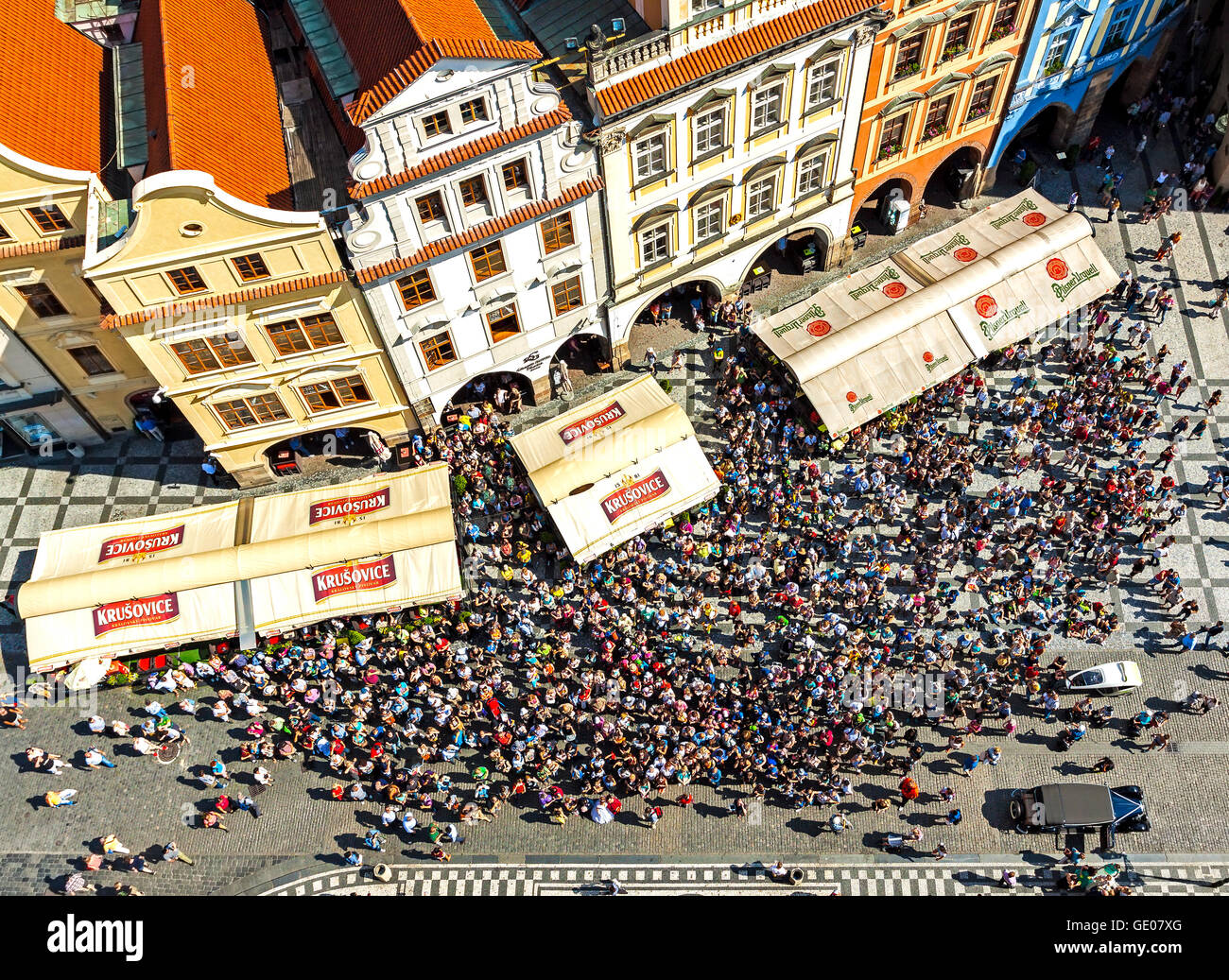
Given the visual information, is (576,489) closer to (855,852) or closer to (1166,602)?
(855,852)

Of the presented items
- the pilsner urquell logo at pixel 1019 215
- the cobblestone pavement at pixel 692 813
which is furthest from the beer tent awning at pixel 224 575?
the pilsner urquell logo at pixel 1019 215

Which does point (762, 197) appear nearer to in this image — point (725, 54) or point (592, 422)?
Result: point (725, 54)

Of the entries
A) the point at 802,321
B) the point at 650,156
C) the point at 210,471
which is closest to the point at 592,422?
the point at 802,321

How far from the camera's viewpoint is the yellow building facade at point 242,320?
36.6m

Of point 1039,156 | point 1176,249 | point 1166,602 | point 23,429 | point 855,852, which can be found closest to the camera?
point 855,852

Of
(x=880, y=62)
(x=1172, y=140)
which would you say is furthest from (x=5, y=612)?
(x=1172, y=140)

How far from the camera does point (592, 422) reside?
151 ft

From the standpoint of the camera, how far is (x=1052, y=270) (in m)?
49.6

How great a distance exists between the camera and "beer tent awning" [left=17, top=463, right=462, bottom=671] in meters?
42.2

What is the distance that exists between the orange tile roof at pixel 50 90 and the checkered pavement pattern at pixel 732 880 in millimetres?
31461

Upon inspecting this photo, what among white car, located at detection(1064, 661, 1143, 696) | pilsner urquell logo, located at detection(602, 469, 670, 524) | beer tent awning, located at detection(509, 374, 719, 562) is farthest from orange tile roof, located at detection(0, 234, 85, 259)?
white car, located at detection(1064, 661, 1143, 696)

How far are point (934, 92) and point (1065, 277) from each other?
11530mm

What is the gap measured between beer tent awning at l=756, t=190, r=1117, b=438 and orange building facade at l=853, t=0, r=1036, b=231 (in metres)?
4.61

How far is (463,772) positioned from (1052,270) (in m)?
38.0
